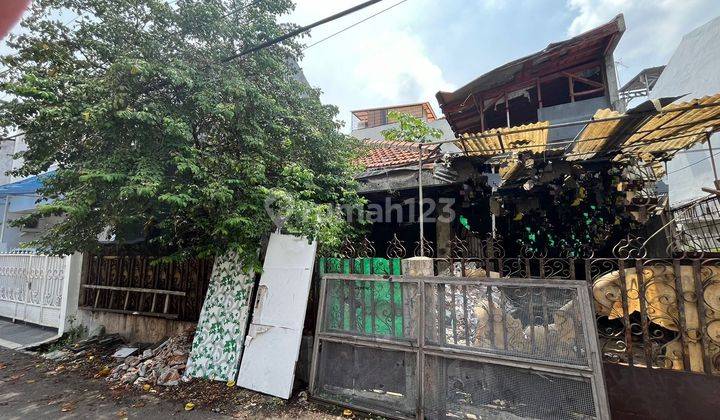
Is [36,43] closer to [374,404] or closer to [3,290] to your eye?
[374,404]

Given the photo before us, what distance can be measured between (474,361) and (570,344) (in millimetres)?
865

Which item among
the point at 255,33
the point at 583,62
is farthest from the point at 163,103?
the point at 583,62

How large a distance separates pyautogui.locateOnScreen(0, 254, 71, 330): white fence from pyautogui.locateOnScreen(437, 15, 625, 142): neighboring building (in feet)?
31.1

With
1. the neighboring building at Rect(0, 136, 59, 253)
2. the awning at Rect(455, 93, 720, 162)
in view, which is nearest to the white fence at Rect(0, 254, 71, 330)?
the neighboring building at Rect(0, 136, 59, 253)

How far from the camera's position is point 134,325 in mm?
6672

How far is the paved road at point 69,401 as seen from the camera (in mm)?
3965

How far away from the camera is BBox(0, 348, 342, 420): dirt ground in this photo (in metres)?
3.85

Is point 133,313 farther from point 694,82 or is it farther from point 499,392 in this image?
point 694,82

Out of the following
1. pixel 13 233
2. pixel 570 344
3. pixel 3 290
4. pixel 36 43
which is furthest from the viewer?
pixel 13 233

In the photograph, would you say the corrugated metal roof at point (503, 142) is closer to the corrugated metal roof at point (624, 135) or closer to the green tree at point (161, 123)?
the corrugated metal roof at point (624, 135)

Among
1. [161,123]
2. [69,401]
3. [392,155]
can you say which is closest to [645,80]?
[392,155]

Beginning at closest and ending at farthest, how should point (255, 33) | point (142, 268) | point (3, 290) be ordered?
point (255, 33) < point (142, 268) < point (3, 290)

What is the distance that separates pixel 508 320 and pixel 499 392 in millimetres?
665

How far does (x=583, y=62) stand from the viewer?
7.09 meters
